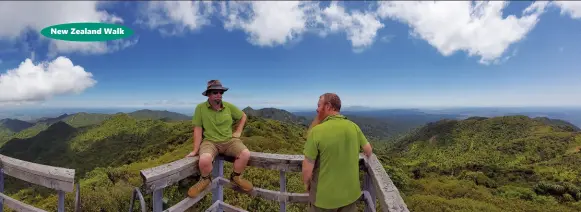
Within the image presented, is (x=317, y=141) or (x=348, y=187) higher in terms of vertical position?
(x=317, y=141)

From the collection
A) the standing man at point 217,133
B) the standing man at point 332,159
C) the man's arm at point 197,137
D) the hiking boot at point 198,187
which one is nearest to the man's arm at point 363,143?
the standing man at point 332,159

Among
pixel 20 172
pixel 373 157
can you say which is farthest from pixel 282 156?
pixel 20 172

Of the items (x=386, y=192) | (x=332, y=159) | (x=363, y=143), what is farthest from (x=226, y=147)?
(x=386, y=192)

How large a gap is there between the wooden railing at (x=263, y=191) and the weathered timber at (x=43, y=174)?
0.60 m

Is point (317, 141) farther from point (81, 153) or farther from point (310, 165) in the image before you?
point (81, 153)

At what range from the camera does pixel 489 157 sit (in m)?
86.3

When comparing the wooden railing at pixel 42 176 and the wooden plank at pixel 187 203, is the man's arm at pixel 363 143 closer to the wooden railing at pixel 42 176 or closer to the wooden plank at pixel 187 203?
the wooden plank at pixel 187 203

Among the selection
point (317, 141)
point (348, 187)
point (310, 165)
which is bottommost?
point (348, 187)

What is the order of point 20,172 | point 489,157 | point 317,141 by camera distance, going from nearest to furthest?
point 317,141, point 20,172, point 489,157

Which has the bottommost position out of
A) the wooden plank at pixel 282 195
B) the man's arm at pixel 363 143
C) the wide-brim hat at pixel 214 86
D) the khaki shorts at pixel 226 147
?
the wooden plank at pixel 282 195

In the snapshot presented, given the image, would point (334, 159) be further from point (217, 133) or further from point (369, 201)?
point (217, 133)

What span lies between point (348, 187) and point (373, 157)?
672 millimetres

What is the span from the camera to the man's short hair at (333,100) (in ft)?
10.0

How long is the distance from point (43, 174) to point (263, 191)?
221 cm
